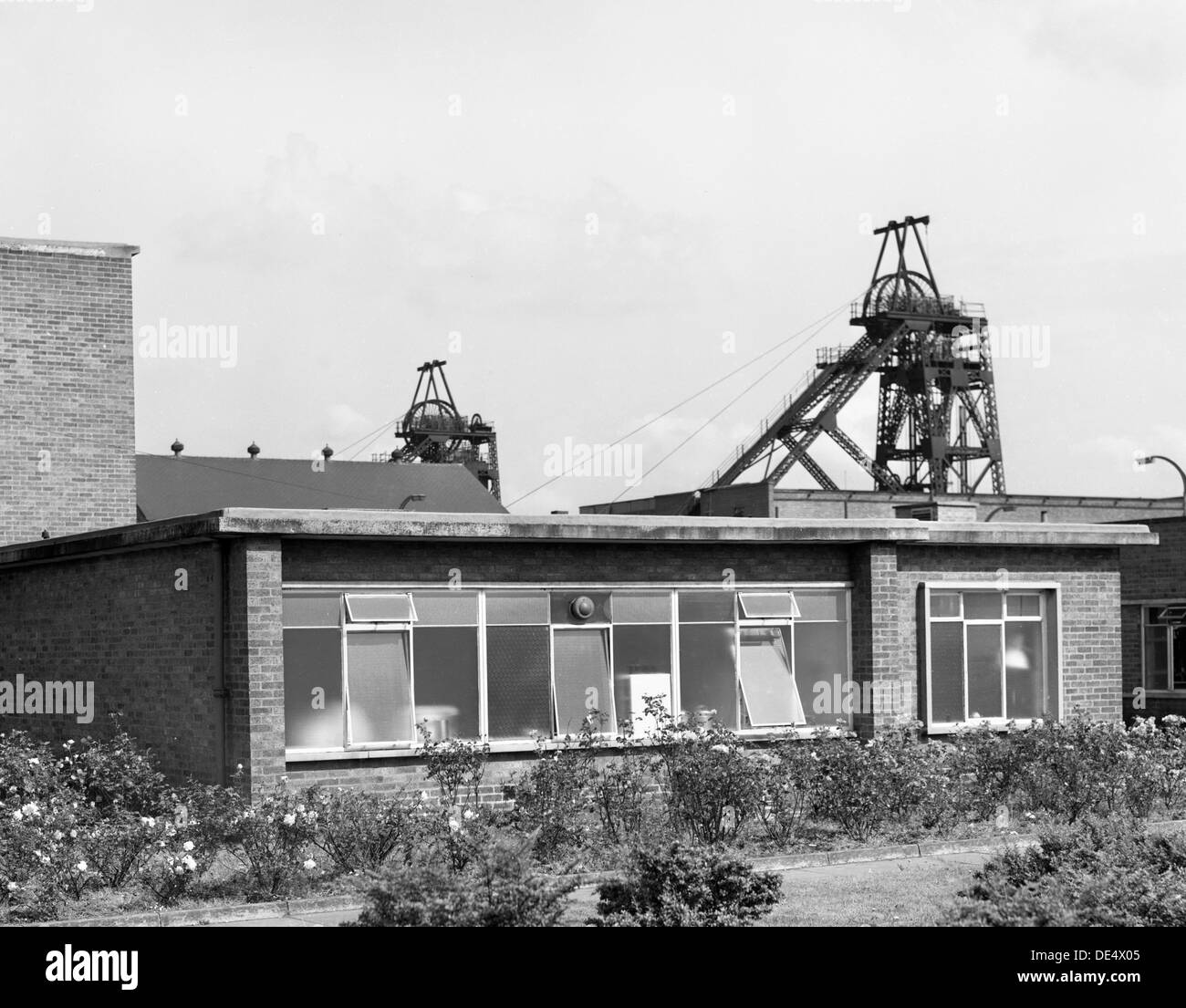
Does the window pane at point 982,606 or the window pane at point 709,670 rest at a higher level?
the window pane at point 982,606

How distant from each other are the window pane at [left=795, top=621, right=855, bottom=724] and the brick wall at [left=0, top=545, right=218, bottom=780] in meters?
7.07

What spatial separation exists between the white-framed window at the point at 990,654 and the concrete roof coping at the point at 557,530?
2.43 feet

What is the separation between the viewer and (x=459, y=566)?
60.3 ft

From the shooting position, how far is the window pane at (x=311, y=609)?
17.3 meters

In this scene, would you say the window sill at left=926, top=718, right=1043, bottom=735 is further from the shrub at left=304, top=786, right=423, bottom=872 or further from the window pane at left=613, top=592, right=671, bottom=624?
the shrub at left=304, top=786, right=423, bottom=872

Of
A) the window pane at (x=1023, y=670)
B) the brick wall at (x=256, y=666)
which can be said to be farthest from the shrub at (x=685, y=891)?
the window pane at (x=1023, y=670)

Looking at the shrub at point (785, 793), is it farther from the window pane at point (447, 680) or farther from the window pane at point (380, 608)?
the window pane at point (380, 608)

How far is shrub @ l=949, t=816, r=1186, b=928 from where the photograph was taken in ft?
34.3

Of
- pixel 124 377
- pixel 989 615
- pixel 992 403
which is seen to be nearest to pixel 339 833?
pixel 989 615

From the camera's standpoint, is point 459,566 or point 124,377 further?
point 124,377

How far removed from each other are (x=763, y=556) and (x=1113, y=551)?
224 inches

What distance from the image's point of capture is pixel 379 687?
17797mm

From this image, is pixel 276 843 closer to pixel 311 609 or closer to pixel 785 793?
pixel 311 609
